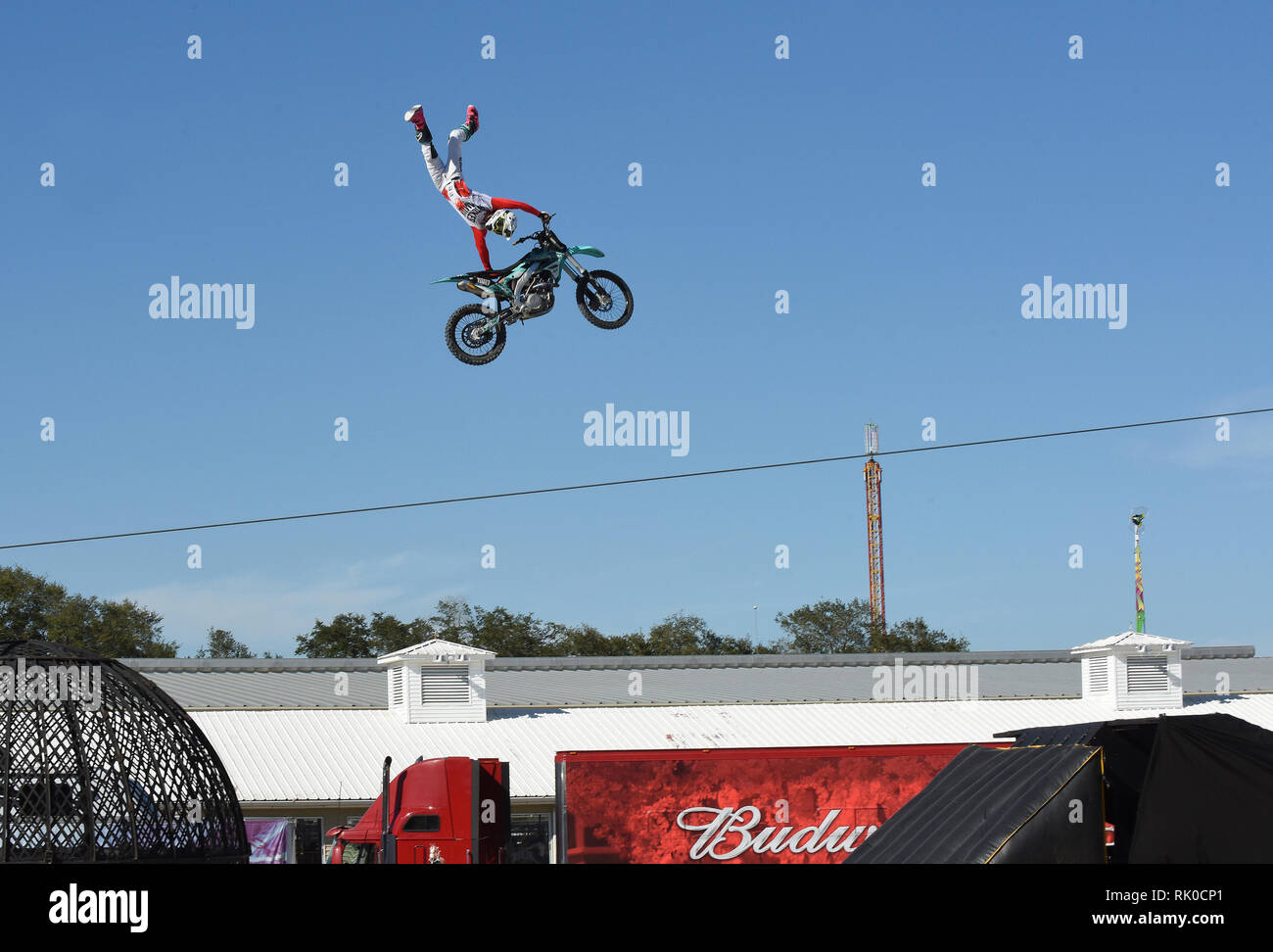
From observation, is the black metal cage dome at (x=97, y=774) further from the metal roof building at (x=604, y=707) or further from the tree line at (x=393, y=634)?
the tree line at (x=393, y=634)

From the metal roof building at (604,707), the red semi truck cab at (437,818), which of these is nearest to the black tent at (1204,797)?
the red semi truck cab at (437,818)

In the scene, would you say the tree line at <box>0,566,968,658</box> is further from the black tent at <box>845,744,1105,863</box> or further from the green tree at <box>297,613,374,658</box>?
the black tent at <box>845,744,1105,863</box>

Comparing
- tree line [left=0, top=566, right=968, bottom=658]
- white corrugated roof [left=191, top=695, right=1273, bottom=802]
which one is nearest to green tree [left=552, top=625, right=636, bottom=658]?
tree line [left=0, top=566, right=968, bottom=658]

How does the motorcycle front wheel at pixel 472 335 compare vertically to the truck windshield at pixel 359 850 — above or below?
→ above

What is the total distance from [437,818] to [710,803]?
6041 mm

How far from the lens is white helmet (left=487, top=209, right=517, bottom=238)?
810 inches

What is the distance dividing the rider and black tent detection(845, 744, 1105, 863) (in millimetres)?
10764

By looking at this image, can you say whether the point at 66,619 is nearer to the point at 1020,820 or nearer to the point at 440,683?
the point at 440,683

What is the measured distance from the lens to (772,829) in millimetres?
27484

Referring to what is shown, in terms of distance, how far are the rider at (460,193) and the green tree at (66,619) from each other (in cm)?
7946

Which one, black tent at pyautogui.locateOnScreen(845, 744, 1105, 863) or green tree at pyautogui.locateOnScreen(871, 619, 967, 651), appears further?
green tree at pyautogui.locateOnScreen(871, 619, 967, 651)

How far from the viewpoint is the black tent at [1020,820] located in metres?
11.6
